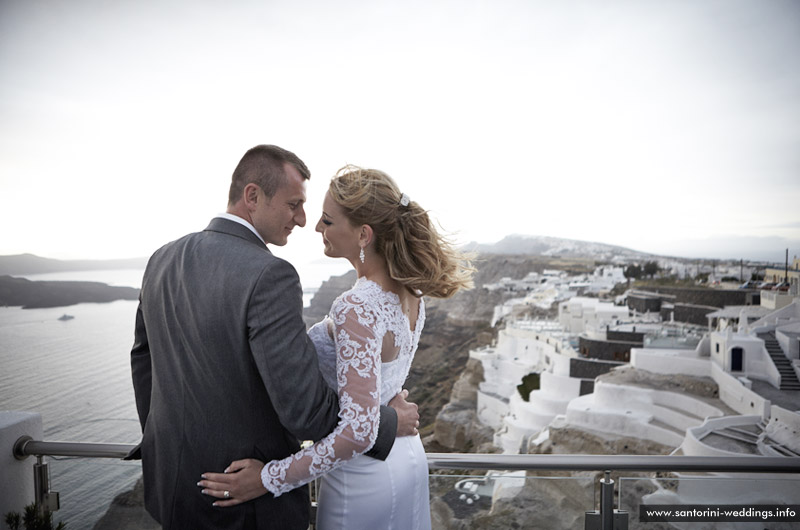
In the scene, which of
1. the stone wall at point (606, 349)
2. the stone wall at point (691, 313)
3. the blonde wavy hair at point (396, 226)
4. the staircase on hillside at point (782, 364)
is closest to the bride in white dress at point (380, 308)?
the blonde wavy hair at point (396, 226)

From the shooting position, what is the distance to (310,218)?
138 centimetres

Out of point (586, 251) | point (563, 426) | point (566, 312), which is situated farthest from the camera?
point (586, 251)

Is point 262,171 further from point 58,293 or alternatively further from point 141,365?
point 58,293

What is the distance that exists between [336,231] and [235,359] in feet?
1.39

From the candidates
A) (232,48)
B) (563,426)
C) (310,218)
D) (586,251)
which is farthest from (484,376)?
(586,251)

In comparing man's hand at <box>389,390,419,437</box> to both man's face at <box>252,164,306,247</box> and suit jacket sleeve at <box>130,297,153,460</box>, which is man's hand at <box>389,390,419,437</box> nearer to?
man's face at <box>252,164,306,247</box>

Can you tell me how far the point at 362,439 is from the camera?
44.1 inches

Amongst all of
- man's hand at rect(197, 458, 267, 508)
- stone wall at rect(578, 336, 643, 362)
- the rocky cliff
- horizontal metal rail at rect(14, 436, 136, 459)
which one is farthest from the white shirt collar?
the rocky cliff

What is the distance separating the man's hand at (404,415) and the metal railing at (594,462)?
347mm

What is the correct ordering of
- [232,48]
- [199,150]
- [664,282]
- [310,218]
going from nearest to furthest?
[310,218]
[232,48]
[199,150]
[664,282]

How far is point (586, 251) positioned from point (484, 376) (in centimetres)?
3130

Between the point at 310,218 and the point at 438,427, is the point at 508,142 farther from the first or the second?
the point at 310,218

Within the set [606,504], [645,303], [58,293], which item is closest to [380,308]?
[606,504]

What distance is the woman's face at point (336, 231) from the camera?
1.28 metres
